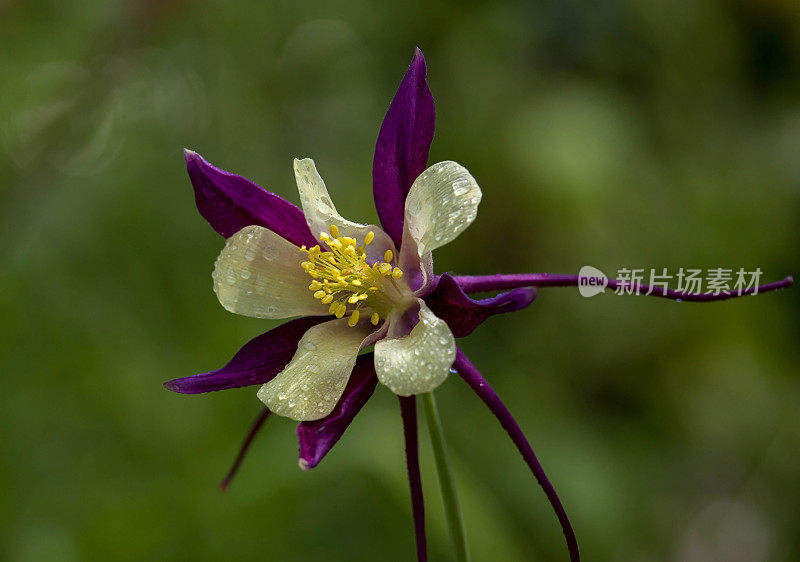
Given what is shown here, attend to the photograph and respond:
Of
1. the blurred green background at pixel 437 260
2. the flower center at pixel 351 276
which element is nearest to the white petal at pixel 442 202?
the flower center at pixel 351 276

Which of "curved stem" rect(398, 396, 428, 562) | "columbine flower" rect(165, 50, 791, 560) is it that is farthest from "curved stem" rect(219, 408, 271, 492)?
"curved stem" rect(398, 396, 428, 562)

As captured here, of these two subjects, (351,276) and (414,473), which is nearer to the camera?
(414,473)

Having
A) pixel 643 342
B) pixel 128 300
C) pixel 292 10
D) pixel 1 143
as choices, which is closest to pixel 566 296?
pixel 643 342

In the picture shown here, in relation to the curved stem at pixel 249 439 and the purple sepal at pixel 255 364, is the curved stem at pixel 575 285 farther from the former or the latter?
the curved stem at pixel 249 439

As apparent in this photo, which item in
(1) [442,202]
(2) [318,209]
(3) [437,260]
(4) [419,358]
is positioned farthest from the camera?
(3) [437,260]

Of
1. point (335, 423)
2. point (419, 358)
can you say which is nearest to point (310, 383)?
point (335, 423)

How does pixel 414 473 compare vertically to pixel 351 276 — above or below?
below

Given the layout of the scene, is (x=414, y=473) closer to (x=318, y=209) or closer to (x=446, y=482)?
Result: (x=446, y=482)
